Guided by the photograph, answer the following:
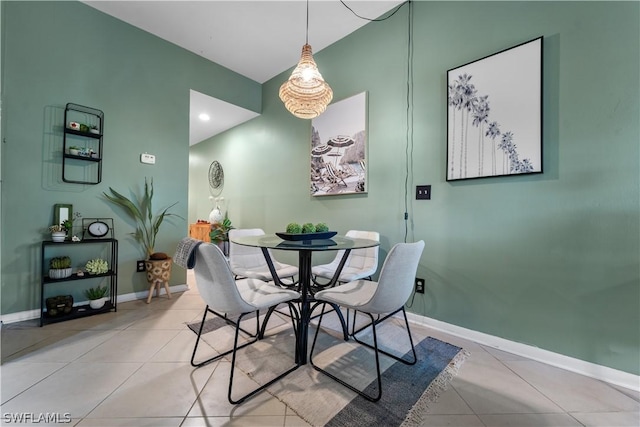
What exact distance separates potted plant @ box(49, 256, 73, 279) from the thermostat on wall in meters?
1.22

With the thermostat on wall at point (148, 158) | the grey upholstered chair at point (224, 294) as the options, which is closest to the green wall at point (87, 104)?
the thermostat on wall at point (148, 158)

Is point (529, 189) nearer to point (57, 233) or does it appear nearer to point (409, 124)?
point (409, 124)

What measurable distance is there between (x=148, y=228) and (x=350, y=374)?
8.88 ft

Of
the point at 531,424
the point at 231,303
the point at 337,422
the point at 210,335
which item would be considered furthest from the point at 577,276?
the point at 210,335

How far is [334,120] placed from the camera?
2.88 meters

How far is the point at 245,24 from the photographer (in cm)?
271

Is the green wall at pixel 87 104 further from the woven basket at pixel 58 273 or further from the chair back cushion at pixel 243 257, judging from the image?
the chair back cushion at pixel 243 257

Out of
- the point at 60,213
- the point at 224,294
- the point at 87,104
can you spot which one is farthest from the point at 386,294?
the point at 87,104

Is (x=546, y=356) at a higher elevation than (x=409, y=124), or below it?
below

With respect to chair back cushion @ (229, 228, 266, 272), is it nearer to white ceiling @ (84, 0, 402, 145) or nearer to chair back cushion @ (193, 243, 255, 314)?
chair back cushion @ (193, 243, 255, 314)

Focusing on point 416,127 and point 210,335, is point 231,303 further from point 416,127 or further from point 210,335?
point 416,127

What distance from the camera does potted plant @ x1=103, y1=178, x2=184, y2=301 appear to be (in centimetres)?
270

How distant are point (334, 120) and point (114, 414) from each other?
2892 millimetres

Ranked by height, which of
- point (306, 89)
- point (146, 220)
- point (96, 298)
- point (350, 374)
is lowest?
point (350, 374)
